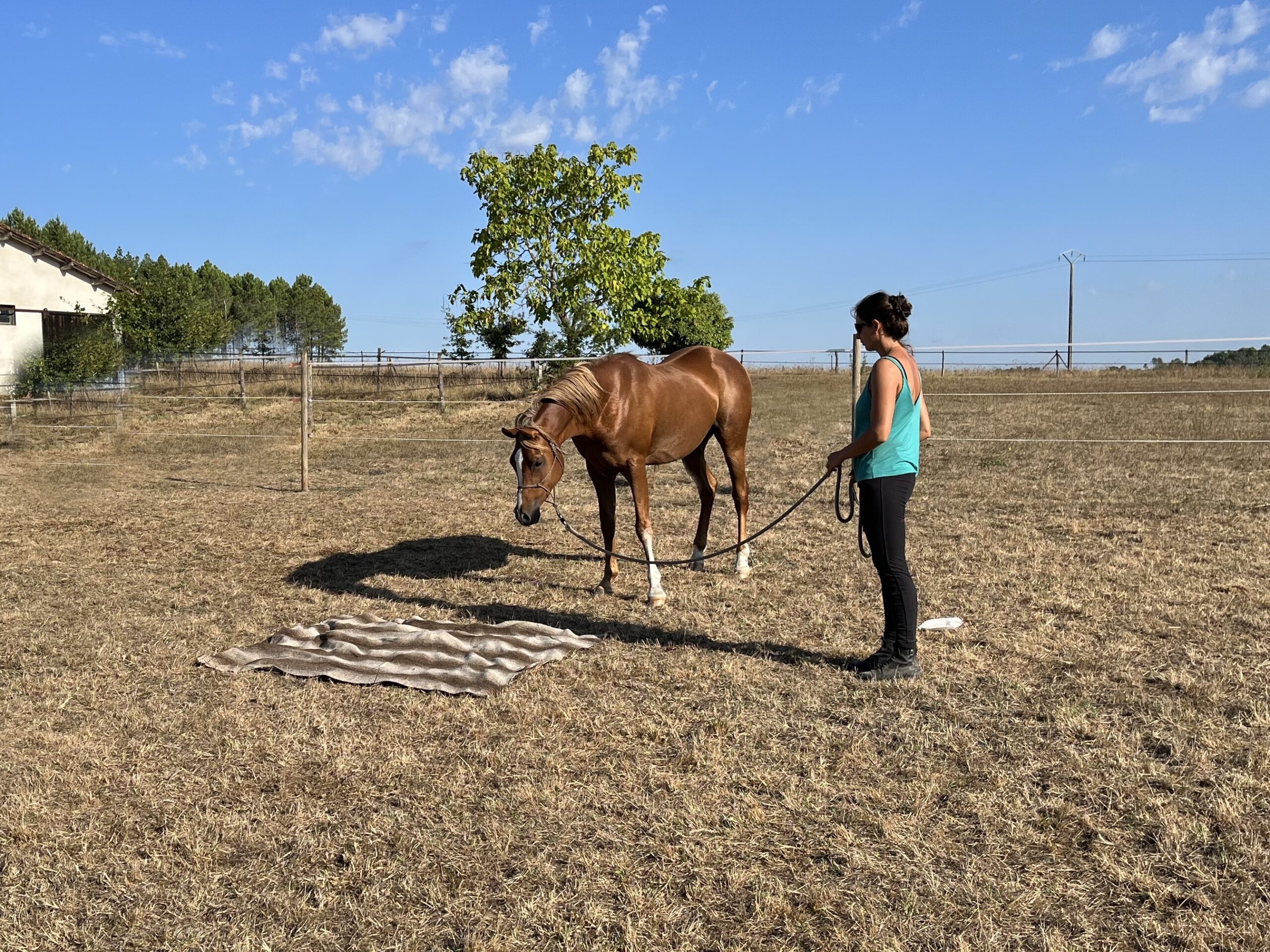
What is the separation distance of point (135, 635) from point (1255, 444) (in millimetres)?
14819

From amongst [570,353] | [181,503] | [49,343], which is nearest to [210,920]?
[181,503]

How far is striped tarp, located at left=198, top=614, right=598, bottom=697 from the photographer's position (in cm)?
425

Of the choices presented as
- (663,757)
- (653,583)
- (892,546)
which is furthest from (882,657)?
(653,583)

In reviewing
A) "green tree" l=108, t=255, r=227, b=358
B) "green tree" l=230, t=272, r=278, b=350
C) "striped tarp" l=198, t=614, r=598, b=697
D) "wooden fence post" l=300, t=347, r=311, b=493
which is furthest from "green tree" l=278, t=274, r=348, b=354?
"striped tarp" l=198, t=614, r=598, b=697

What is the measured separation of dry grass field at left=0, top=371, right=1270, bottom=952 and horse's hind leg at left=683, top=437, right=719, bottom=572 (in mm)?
415

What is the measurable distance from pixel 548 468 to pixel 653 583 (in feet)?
3.51

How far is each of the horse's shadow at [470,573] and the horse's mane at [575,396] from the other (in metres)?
1.23

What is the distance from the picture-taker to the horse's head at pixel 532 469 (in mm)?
5109

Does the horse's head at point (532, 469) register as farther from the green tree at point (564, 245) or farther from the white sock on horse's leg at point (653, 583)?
the green tree at point (564, 245)

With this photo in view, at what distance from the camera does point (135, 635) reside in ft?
16.7

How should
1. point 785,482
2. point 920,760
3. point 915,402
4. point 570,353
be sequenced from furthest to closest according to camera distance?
point 570,353, point 785,482, point 915,402, point 920,760

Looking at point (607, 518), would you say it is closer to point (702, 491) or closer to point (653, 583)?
point (653, 583)

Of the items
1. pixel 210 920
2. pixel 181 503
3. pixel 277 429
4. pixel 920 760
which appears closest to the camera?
pixel 210 920

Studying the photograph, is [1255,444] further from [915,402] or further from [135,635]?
[135,635]
